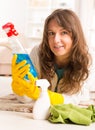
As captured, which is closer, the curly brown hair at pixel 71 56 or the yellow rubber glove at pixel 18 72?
the yellow rubber glove at pixel 18 72

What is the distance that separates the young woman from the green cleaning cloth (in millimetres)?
227

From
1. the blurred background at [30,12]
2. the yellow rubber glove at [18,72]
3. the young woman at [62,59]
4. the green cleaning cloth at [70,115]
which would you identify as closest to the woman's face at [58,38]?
Answer: the young woman at [62,59]

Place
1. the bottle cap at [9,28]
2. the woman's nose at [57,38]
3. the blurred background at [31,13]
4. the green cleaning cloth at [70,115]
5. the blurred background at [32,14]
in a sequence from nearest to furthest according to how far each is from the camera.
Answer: the green cleaning cloth at [70,115] → the bottle cap at [9,28] → the woman's nose at [57,38] → the blurred background at [32,14] → the blurred background at [31,13]

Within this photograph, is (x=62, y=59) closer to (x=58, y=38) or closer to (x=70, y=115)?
(x=58, y=38)

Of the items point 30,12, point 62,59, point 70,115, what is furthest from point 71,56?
point 30,12

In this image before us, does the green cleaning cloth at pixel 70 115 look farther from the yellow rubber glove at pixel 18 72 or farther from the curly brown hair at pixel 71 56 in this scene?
the curly brown hair at pixel 71 56

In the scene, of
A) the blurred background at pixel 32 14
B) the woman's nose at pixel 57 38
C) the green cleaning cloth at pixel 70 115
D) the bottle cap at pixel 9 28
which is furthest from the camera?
the blurred background at pixel 32 14

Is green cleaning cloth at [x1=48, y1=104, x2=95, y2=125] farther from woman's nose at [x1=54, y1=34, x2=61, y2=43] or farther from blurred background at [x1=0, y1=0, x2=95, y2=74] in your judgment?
blurred background at [x1=0, y1=0, x2=95, y2=74]

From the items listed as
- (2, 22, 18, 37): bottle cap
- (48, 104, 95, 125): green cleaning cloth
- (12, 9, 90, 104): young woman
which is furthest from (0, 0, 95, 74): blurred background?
(48, 104, 95, 125): green cleaning cloth

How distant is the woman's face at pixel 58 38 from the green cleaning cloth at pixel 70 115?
41cm

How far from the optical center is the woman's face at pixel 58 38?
1246 mm

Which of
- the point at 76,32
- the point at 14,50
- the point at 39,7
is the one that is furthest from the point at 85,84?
the point at 39,7

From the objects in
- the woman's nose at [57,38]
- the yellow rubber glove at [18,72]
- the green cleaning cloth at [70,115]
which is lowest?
the green cleaning cloth at [70,115]

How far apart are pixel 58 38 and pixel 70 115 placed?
0.45 m
